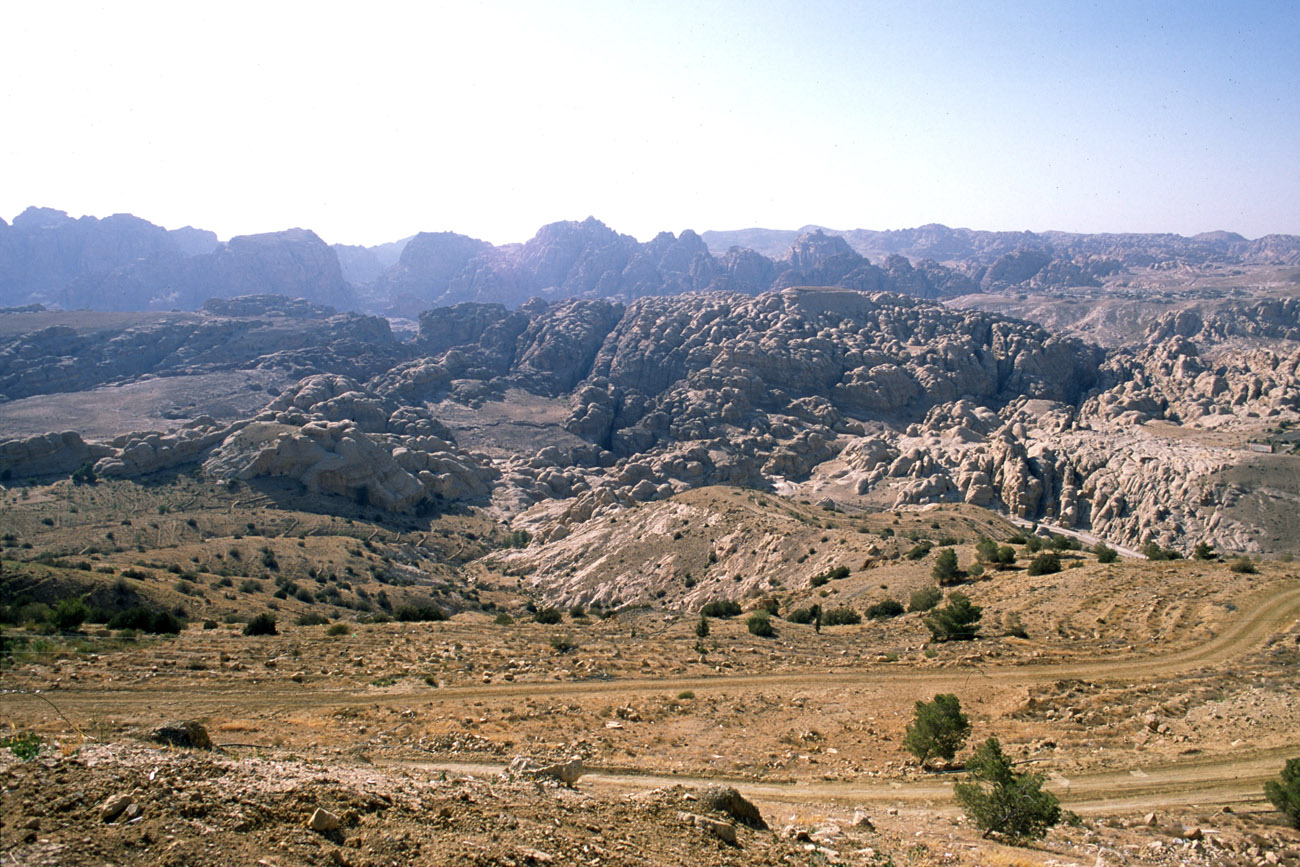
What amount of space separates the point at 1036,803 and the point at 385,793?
8.08 m

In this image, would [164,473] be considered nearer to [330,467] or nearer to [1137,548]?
[330,467]

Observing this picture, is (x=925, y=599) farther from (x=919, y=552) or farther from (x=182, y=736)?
(x=182, y=736)

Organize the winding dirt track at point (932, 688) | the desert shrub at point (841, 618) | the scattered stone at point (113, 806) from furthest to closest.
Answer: the desert shrub at point (841, 618) < the winding dirt track at point (932, 688) < the scattered stone at point (113, 806)

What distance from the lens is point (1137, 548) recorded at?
194 ft

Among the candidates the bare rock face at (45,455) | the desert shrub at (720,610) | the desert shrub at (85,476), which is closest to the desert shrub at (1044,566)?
the desert shrub at (720,610)

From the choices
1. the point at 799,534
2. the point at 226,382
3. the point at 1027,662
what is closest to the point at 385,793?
the point at 1027,662

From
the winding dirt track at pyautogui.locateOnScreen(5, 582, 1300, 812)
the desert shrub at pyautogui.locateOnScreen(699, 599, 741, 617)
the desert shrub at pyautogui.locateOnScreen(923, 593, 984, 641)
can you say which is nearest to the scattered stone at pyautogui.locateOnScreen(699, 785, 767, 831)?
the winding dirt track at pyautogui.locateOnScreen(5, 582, 1300, 812)

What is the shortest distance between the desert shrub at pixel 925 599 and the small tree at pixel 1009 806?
15833 millimetres

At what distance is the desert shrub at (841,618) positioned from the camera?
25344 millimetres

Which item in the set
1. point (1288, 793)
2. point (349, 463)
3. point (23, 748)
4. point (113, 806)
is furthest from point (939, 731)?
point (349, 463)

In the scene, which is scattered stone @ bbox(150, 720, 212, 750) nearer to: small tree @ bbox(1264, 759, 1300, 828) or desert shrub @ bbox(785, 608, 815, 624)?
small tree @ bbox(1264, 759, 1300, 828)

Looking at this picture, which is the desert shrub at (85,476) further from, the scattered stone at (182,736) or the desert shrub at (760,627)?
the scattered stone at (182,736)

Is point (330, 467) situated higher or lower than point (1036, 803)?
lower

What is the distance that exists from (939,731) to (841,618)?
13.9 meters
